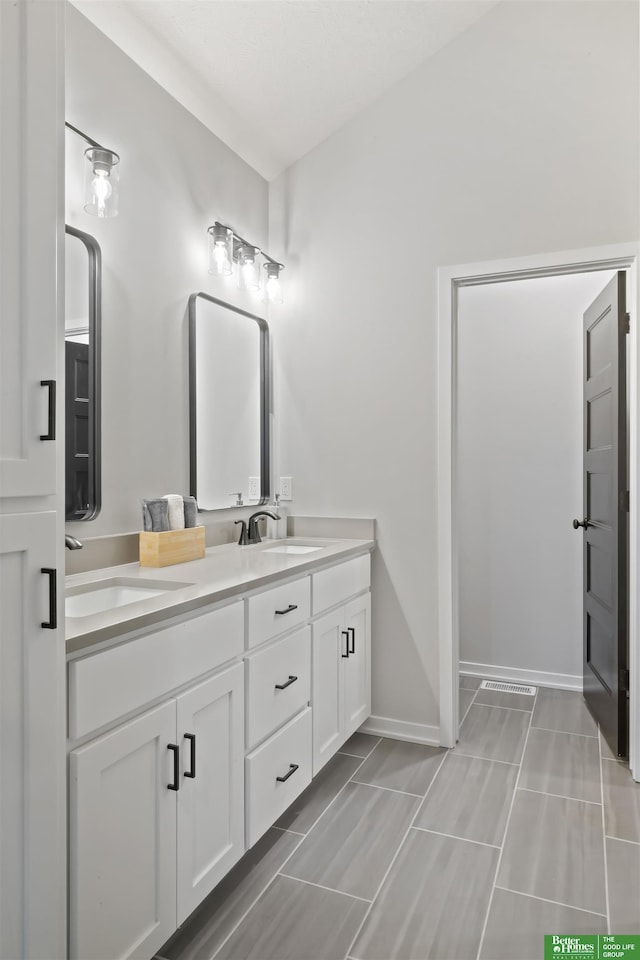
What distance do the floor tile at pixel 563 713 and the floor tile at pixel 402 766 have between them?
2.02ft

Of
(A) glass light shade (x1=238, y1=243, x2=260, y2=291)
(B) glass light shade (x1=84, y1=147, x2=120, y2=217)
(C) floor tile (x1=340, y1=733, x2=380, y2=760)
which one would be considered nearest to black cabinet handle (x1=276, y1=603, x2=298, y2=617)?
(C) floor tile (x1=340, y1=733, x2=380, y2=760)

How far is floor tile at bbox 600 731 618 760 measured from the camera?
249 centimetres

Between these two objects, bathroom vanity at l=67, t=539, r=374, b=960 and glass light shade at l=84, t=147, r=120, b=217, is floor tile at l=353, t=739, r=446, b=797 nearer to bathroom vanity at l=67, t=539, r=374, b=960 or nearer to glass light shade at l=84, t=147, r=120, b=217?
bathroom vanity at l=67, t=539, r=374, b=960

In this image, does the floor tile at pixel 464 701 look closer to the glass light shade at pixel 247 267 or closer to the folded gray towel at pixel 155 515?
the folded gray towel at pixel 155 515

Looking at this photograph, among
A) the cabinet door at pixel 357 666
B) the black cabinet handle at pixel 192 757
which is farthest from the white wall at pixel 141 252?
the cabinet door at pixel 357 666

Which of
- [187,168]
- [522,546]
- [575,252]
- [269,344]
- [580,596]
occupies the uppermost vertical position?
[187,168]

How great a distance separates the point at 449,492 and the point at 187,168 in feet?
5.48

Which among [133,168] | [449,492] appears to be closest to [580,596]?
[449,492]

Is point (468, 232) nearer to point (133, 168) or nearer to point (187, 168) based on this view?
point (187, 168)

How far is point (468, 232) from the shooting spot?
8.41 feet

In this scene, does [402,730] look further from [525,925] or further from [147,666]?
[147,666]

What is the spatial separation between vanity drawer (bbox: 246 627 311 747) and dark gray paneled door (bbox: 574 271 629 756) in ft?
4.30

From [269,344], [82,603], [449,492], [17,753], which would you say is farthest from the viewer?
[269,344]

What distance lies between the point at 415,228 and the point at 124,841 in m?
2.45
